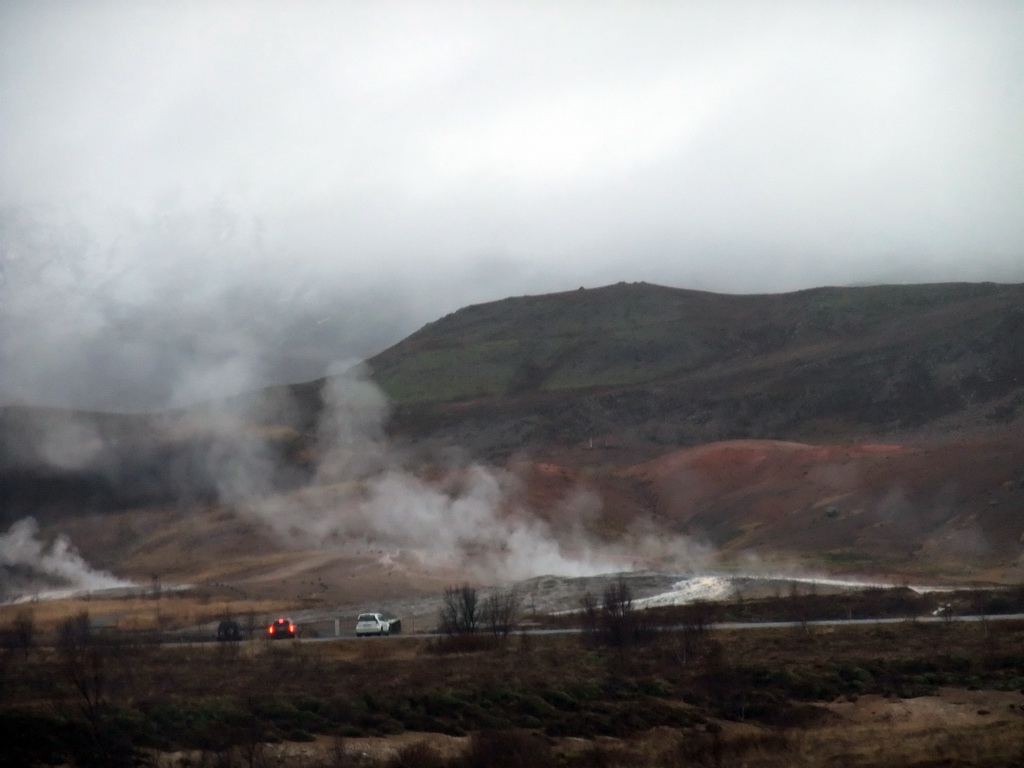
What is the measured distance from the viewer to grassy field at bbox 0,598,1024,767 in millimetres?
22500

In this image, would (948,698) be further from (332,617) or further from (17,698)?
(332,617)

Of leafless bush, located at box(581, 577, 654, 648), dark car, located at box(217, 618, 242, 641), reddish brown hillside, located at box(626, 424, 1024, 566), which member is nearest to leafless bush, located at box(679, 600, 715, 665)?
leafless bush, located at box(581, 577, 654, 648)

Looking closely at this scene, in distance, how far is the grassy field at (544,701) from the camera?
73.8ft

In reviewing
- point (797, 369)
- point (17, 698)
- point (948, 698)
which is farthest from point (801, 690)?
point (797, 369)

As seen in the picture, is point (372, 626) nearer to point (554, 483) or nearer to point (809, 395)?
point (554, 483)

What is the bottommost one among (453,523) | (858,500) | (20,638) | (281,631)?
(281,631)

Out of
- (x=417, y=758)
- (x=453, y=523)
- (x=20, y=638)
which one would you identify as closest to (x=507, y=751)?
(x=417, y=758)

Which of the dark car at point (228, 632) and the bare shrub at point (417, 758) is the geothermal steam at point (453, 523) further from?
the bare shrub at point (417, 758)

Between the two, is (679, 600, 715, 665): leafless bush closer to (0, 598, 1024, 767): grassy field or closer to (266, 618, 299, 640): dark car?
(0, 598, 1024, 767): grassy field

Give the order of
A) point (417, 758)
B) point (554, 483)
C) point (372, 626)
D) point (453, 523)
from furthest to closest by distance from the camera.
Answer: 1. point (554, 483)
2. point (453, 523)
3. point (372, 626)
4. point (417, 758)

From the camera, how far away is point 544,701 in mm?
28797

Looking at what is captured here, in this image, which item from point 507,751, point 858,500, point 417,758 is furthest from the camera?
point 858,500

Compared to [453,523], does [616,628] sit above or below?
below

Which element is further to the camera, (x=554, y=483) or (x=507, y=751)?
(x=554, y=483)
